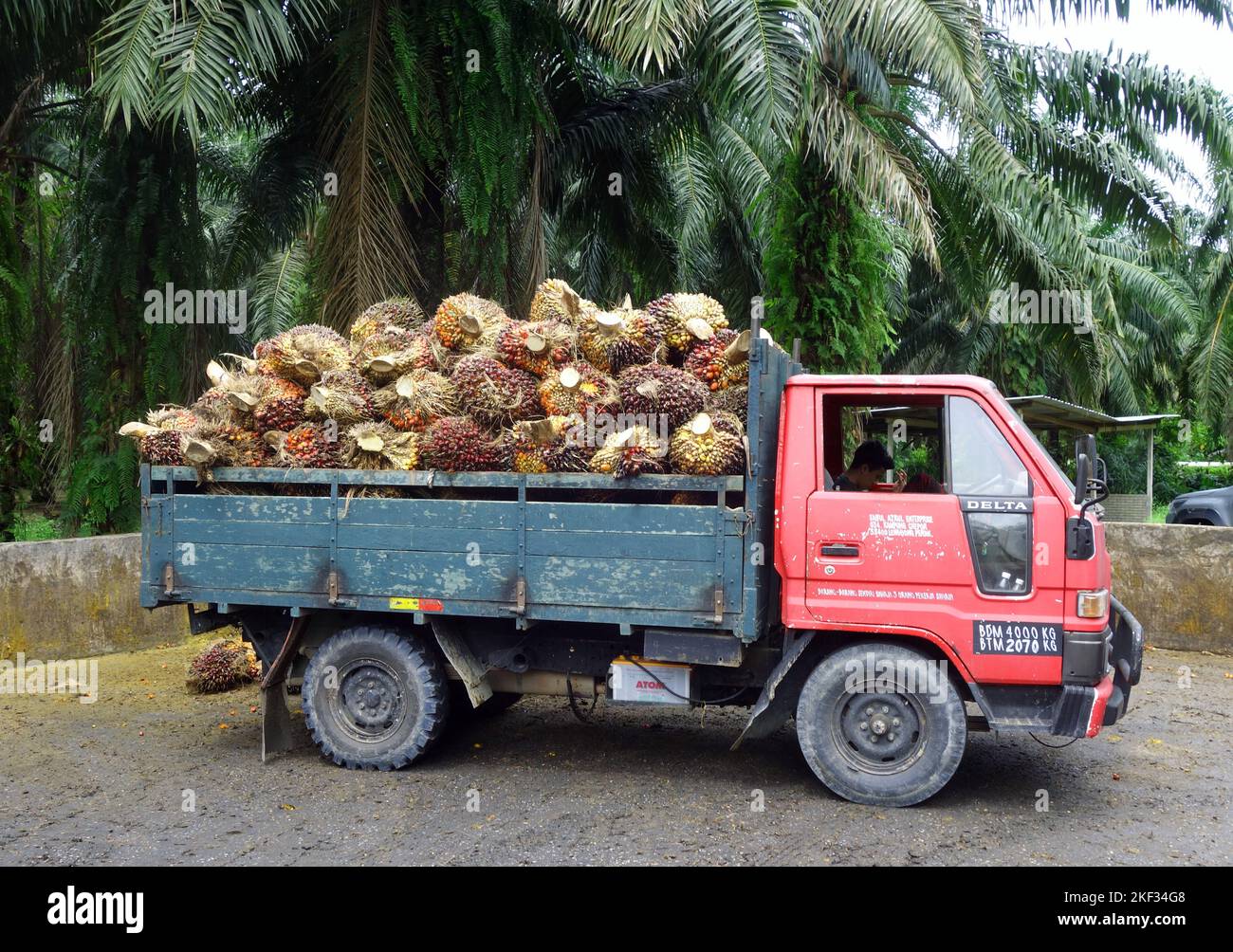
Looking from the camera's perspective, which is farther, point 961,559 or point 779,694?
point 779,694

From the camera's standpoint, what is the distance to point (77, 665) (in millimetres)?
9195

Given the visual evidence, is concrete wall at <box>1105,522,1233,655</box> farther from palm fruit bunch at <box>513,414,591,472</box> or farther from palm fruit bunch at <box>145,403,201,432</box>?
palm fruit bunch at <box>145,403,201,432</box>

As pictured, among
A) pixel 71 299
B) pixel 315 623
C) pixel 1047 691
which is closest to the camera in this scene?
pixel 1047 691

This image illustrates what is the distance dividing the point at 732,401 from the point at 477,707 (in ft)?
8.99

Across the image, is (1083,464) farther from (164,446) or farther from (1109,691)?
(164,446)

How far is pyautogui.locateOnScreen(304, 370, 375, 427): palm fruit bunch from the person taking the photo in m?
6.46

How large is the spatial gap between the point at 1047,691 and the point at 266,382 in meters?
4.69

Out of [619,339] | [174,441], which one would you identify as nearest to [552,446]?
[619,339]

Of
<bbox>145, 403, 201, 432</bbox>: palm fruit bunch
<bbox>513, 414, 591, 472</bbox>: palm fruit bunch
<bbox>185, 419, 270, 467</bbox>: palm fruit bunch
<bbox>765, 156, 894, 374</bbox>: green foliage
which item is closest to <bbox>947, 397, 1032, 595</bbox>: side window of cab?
<bbox>513, 414, 591, 472</bbox>: palm fruit bunch

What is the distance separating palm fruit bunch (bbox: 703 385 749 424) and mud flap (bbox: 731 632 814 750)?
4.05 ft

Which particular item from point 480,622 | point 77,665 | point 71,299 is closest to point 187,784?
point 480,622

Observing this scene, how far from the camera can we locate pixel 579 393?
244 inches

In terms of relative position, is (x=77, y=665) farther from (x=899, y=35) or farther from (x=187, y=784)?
(x=899, y=35)

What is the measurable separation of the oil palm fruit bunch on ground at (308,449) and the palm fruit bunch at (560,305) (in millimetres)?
1430
